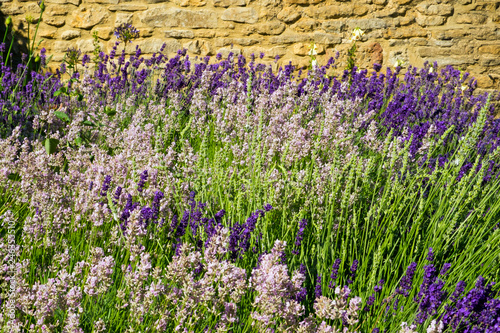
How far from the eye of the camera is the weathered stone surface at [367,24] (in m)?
6.18

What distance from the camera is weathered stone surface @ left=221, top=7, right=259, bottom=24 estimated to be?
6.27 m

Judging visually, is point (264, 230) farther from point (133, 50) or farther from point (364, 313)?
point (133, 50)

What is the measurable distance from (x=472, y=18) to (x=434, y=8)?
0.52 metres

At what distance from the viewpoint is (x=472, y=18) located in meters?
5.95

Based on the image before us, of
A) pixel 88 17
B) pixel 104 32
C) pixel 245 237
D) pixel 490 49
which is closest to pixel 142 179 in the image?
pixel 245 237

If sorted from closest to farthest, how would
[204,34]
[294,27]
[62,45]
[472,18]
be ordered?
1. [472,18]
2. [294,27]
3. [204,34]
4. [62,45]

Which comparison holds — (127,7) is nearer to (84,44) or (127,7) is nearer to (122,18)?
(122,18)

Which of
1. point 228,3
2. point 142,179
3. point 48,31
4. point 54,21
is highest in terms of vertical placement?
point 228,3

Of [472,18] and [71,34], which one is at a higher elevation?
[472,18]

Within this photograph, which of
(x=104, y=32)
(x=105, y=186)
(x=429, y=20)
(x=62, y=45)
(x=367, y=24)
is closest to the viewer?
(x=105, y=186)

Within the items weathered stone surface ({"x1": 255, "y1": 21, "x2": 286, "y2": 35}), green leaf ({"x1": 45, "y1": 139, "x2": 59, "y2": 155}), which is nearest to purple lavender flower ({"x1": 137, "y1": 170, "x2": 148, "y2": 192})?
green leaf ({"x1": 45, "y1": 139, "x2": 59, "y2": 155})

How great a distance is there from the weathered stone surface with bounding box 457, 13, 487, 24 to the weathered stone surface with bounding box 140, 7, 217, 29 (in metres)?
3.45

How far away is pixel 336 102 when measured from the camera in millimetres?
3336

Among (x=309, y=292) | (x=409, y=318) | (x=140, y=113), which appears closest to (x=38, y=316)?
(x=309, y=292)
